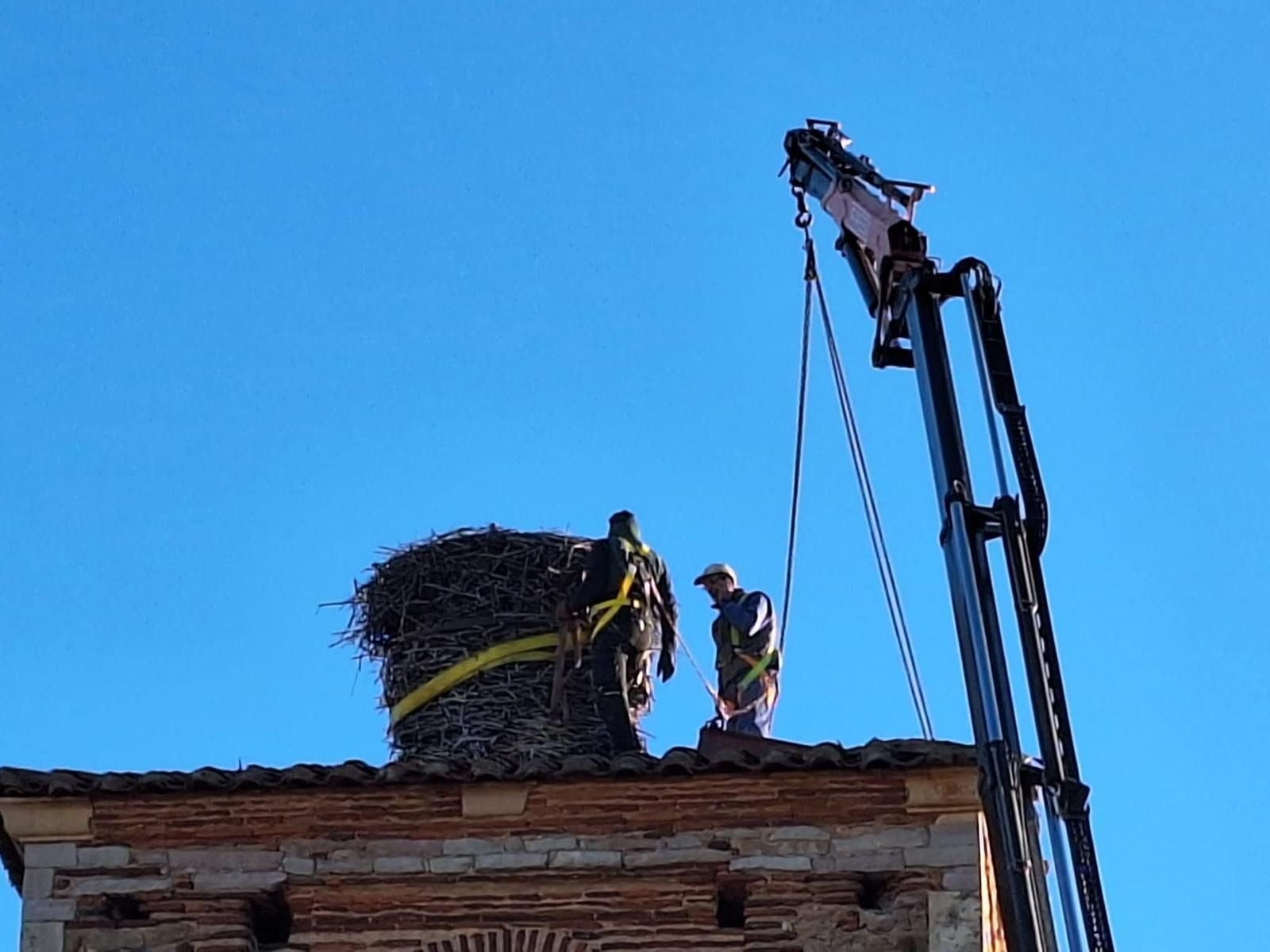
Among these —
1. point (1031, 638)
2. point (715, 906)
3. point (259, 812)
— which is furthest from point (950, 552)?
point (259, 812)

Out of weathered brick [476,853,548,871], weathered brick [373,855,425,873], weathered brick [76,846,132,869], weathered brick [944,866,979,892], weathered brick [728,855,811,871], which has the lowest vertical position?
weathered brick [944,866,979,892]

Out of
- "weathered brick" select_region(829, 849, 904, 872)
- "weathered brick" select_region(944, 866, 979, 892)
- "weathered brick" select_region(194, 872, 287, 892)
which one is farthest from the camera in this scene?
"weathered brick" select_region(194, 872, 287, 892)

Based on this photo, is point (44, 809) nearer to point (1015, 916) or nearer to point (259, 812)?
point (259, 812)

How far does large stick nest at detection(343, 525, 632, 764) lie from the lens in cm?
1856

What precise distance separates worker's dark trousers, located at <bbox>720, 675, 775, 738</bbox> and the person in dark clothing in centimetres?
50

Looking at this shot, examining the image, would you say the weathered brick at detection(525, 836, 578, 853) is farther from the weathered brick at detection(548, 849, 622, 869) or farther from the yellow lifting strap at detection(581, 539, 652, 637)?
the yellow lifting strap at detection(581, 539, 652, 637)

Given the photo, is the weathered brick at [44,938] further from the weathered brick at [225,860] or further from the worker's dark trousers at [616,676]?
the worker's dark trousers at [616,676]

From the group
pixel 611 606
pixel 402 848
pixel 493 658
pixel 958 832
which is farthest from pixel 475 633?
pixel 958 832

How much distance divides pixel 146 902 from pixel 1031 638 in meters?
4.13

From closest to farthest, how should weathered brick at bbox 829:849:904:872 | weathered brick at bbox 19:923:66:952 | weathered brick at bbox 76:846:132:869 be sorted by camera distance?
1. weathered brick at bbox 829:849:904:872
2. weathered brick at bbox 19:923:66:952
3. weathered brick at bbox 76:846:132:869

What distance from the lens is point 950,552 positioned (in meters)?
17.7

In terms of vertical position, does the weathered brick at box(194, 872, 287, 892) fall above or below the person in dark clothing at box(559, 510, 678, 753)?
below

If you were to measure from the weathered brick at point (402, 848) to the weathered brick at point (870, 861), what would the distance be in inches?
70.6

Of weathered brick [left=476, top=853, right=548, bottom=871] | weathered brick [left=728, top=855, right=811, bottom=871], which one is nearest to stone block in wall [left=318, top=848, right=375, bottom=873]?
weathered brick [left=476, top=853, right=548, bottom=871]
